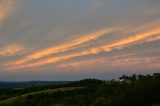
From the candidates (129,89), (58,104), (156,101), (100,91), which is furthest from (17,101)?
(156,101)

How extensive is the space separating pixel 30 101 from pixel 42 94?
12.2 m

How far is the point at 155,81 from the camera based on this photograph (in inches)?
A: 5374

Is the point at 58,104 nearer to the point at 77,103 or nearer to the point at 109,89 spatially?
the point at 77,103

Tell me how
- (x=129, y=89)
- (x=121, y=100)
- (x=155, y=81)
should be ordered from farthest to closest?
1. (x=155, y=81)
2. (x=129, y=89)
3. (x=121, y=100)

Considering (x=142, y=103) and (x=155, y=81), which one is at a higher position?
(x=155, y=81)

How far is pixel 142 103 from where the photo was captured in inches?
4820

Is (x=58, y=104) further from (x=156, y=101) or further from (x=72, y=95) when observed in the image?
(x=156, y=101)

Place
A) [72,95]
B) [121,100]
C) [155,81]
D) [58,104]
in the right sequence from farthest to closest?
[72,95] < [58,104] < [155,81] < [121,100]

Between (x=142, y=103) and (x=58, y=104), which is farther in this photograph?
(x=58, y=104)

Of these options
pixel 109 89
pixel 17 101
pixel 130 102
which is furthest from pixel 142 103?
pixel 17 101

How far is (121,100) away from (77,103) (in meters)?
30.8

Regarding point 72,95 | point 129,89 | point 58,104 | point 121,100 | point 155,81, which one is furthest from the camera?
point 72,95

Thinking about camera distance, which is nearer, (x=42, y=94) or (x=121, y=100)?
(x=121, y=100)

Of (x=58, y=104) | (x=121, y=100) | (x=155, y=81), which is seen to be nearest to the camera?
(x=121, y=100)
